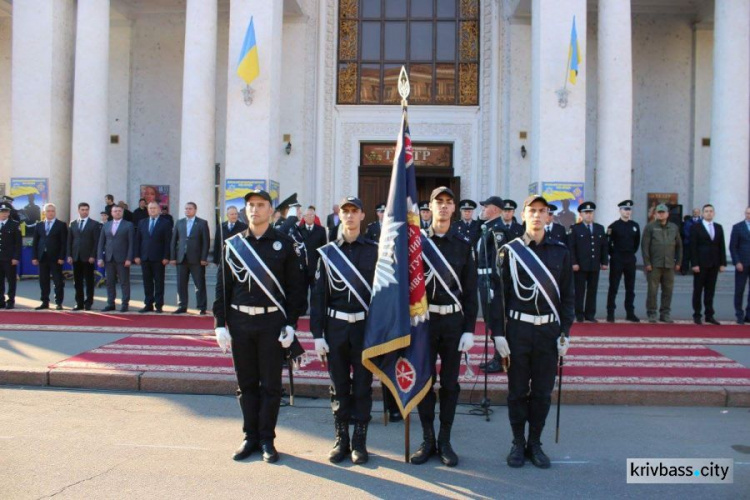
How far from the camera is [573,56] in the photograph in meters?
15.1

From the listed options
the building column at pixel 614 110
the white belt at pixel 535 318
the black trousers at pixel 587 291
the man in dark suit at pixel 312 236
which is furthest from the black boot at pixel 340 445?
the building column at pixel 614 110

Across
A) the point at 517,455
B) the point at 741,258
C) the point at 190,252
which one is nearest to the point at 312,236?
the point at 190,252

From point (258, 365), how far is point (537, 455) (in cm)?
240

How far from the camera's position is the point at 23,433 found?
5672 millimetres

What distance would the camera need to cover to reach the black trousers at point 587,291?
11.9 metres

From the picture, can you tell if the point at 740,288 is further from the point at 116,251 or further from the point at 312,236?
the point at 116,251

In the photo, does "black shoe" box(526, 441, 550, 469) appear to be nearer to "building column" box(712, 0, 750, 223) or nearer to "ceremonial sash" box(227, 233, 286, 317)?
"ceremonial sash" box(227, 233, 286, 317)

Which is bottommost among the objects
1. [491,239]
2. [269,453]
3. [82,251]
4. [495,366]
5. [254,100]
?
[269,453]

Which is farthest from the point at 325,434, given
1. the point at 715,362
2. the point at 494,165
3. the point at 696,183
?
the point at 696,183

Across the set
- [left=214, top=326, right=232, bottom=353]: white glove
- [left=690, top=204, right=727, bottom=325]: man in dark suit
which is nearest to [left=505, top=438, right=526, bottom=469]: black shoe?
[left=214, top=326, right=232, bottom=353]: white glove

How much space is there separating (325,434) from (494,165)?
14.7 m

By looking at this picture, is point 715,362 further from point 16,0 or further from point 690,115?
point 16,0

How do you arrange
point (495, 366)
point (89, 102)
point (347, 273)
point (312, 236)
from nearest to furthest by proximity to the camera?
point (347, 273) < point (495, 366) < point (312, 236) < point (89, 102)

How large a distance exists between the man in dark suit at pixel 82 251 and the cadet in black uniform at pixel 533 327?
393 inches
